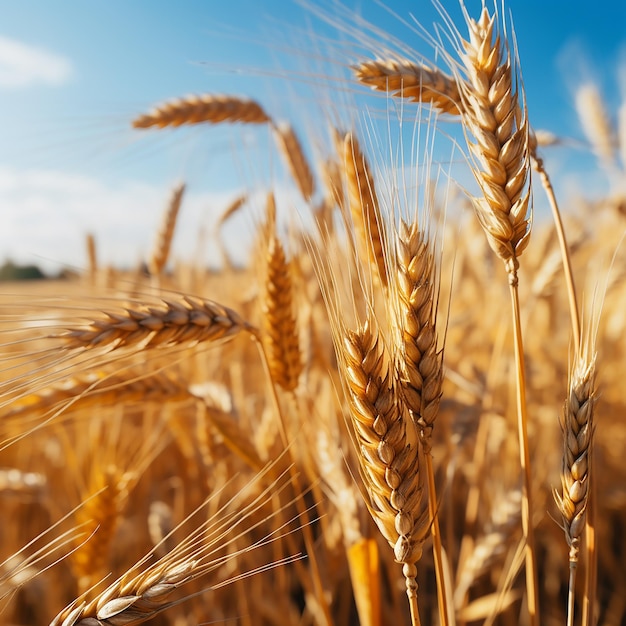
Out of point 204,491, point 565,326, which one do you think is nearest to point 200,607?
point 204,491

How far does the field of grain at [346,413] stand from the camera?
77 centimetres

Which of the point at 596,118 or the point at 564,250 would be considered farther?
the point at 596,118

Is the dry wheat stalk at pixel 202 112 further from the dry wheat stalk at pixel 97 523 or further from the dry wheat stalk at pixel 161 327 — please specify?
the dry wheat stalk at pixel 97 523

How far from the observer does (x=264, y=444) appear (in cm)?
163

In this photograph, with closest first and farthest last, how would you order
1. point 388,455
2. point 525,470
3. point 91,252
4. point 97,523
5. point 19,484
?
point 388,455, point 525,470, point 97,523, point 19,484, point 91,252

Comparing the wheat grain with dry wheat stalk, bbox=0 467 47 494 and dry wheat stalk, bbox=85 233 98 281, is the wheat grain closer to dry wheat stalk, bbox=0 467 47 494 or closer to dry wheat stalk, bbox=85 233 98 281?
dry wheat stalk, bbox=0 467 47 494

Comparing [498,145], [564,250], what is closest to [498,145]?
[498,145]

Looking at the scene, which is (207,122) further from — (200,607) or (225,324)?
(200,607)

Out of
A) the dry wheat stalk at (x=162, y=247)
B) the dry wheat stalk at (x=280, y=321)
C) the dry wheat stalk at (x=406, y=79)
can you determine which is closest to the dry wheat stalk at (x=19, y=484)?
the dry wheat stalk at (x=162, y=247)

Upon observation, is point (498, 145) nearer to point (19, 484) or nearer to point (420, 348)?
point (420, 348)

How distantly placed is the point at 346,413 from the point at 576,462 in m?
0.69

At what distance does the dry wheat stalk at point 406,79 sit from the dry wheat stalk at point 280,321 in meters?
0.40

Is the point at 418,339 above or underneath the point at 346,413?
above

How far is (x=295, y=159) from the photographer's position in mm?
1939
